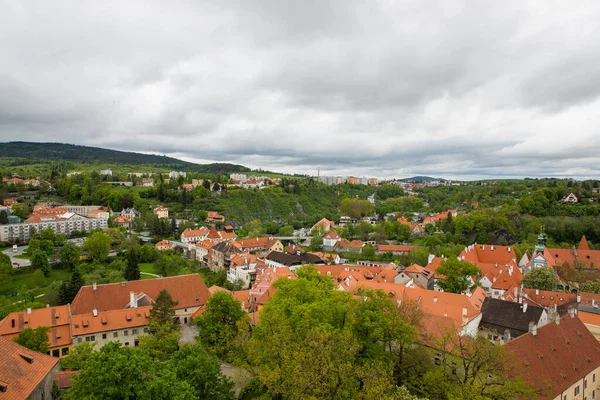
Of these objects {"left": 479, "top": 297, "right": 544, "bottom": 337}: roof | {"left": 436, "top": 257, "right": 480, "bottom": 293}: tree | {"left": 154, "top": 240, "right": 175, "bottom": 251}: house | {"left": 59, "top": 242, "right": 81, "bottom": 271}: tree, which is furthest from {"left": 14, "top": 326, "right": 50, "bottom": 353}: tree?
{"left": 154, "top": 240, "right": 175, "bottom": 251}: house

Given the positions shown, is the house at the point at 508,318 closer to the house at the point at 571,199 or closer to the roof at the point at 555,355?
the roof at the point at 555,355

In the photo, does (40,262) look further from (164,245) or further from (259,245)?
(259,245)

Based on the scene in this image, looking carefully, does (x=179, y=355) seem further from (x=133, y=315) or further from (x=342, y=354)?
(x=133, y=315)

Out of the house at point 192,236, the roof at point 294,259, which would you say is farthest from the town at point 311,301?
the roof at point 294,259

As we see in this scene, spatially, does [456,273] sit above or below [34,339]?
above

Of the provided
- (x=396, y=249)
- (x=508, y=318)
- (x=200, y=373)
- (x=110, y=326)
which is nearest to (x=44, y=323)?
(x=110, y=326)

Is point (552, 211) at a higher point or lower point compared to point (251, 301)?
higher

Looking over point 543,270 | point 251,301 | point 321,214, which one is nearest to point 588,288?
point 543,270
